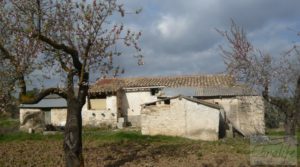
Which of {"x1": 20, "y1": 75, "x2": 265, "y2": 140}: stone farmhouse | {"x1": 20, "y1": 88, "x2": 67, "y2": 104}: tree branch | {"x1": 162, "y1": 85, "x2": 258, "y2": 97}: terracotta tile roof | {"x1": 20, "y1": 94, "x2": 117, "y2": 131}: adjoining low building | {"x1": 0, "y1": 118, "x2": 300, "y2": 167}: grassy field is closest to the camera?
{"x1": 20, "y1": 88, "x2": 67, "y2": 104}: tree branch

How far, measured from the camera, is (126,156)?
16891mm

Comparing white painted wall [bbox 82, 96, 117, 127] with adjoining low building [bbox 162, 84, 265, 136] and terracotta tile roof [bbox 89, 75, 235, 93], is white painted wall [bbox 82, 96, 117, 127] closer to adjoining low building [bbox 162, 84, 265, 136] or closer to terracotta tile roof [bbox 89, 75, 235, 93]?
terracotta tile roof [bbox 89, 75, 235, 93]

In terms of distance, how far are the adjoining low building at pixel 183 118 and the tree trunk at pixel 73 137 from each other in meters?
14.7

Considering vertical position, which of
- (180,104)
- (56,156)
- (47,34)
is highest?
(47,34)

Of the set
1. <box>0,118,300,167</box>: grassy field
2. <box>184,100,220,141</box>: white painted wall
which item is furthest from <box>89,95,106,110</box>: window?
<box>0,118,300,167</box>: grassy field

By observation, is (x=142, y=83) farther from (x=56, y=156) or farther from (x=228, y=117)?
(x=56, y=156)

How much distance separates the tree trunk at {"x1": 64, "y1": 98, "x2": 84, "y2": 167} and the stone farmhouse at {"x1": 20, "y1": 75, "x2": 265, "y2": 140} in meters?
3.42

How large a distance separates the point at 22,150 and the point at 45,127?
1743cm

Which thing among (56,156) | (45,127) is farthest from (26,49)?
(45,127)

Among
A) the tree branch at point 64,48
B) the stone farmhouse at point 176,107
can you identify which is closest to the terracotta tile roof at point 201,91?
the stone farmhouse at point 176,107

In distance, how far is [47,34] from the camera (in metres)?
12.7

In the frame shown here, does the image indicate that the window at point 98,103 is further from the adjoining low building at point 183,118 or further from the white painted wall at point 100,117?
the adjoining low building at point 183,118

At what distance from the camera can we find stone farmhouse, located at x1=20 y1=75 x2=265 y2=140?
91.4 feet

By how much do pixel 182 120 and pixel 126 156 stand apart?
38.9 feet
